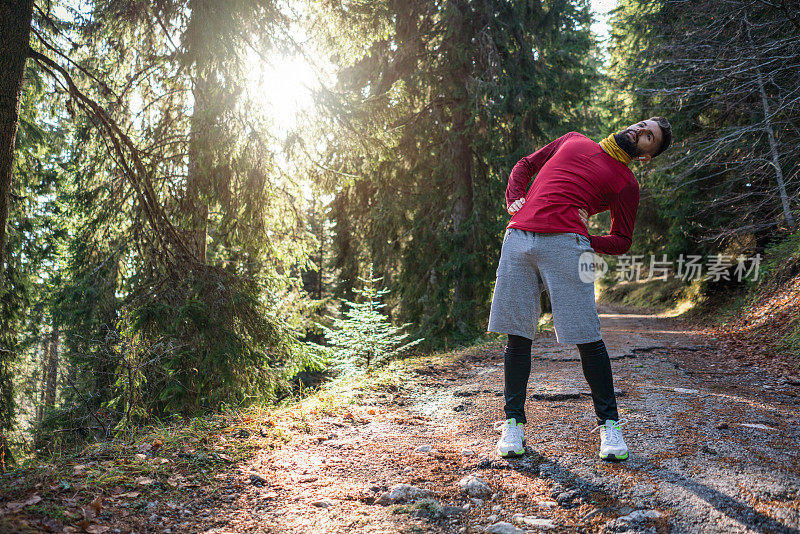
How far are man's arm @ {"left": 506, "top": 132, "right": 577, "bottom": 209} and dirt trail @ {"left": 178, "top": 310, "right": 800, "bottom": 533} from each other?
1.65m

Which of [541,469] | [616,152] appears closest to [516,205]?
[616,152]

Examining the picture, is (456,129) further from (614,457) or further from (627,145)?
(614,457)

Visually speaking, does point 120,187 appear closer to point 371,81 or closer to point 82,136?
point 82,136

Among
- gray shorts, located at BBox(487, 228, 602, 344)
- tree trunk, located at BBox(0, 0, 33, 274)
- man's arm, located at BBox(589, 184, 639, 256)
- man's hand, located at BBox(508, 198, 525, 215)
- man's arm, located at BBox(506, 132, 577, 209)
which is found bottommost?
gray shorts, located at BBox(487, 228, 602, 344)

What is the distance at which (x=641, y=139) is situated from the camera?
2816 mm

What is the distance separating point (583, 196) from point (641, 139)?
1.61 ft

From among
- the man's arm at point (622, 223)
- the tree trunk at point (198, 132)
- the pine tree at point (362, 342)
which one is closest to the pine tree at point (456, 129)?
the pine tree at point (362, 342)

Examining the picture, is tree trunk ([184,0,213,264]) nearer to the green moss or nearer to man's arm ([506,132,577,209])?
man's arm ([506,132,577,209])

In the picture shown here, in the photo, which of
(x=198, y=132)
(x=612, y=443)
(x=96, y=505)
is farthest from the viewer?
(x=198, y=132)

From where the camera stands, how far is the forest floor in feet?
6.80

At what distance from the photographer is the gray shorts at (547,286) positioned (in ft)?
8.91

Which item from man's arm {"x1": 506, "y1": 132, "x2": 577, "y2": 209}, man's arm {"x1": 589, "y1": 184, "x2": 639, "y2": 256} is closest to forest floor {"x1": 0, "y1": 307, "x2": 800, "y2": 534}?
man's arm {"x1": 589, "y1": 184, "x2": 639, "y2": 256}

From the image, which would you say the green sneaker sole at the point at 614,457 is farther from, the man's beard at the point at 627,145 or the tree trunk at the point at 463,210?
the tree trunk at the point at 463,210

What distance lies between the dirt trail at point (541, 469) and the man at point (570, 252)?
296 millimetres
